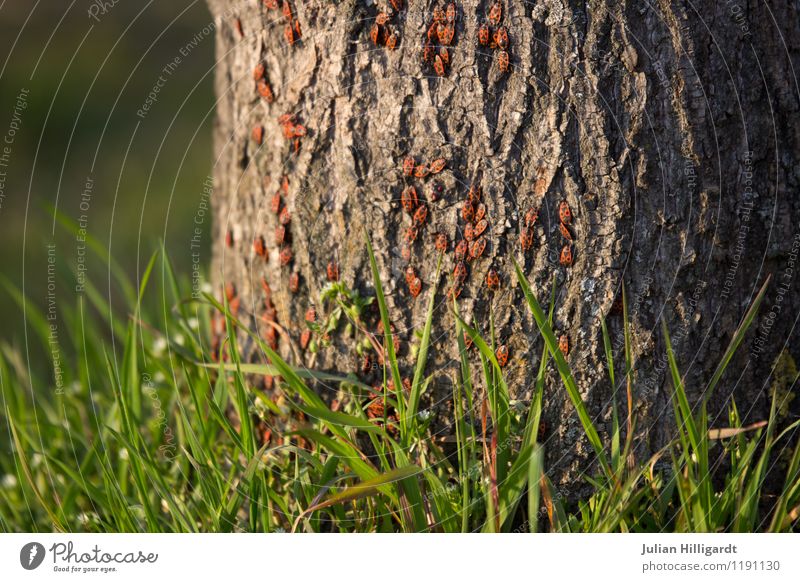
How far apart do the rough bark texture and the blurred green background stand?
5.99 ft

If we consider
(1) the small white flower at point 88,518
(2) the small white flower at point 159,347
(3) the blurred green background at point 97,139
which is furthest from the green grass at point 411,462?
(3) the blurred green background at point 97,139

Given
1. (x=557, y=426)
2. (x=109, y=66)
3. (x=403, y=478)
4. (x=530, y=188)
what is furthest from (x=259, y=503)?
(x=109, y=66)

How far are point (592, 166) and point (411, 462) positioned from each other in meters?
0.73

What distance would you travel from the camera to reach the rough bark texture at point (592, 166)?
1.46m

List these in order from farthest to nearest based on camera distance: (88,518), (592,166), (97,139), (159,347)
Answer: (97,139) → (159,347) → (88,518) → (592,166)

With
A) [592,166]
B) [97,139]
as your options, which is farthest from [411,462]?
[97,139]

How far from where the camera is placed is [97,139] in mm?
4480

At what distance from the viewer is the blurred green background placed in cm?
347

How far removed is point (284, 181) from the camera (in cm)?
169

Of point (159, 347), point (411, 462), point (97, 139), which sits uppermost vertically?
point (97, 139)

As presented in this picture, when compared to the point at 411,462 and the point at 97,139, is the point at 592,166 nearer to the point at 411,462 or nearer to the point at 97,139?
the point at 411,462

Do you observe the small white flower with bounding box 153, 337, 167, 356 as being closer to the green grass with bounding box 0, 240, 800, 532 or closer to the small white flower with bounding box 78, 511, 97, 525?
the green grass with bounding box 0, 240, 800, 532

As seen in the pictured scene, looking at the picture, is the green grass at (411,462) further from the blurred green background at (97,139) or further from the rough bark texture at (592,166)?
the blurred green background at (97,139)
